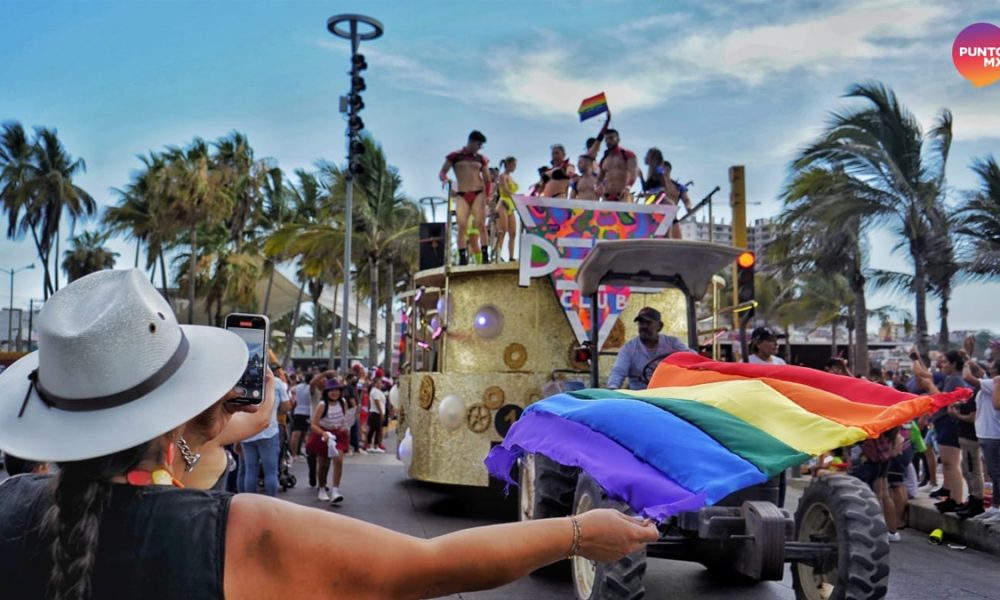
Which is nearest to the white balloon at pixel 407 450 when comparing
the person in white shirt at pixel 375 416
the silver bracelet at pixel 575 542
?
the person in white shirt at pixel 375 416

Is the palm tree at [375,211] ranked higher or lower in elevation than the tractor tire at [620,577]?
higher

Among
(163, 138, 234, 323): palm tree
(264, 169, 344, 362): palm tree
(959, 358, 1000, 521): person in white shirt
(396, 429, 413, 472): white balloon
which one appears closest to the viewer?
(959, 358, 1000, 521): person in white shirt

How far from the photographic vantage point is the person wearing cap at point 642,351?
6.64 m

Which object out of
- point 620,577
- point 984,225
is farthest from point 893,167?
point 620,577

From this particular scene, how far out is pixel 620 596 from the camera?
457cm

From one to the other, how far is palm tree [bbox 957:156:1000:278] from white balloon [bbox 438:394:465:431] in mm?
11518

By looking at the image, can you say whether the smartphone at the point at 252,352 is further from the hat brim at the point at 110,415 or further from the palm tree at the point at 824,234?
the palm tree at the point at 824,234

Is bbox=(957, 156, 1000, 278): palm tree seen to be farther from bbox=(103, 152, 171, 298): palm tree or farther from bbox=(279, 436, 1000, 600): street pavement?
bbox=(103, 152, 171, 298): palm tree

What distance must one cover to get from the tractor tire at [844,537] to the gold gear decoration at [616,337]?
4559mm

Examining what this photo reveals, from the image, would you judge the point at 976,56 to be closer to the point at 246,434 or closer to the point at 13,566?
the point at 246,434

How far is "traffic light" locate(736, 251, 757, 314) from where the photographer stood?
22.5 ft

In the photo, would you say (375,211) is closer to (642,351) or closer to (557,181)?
(557,181)

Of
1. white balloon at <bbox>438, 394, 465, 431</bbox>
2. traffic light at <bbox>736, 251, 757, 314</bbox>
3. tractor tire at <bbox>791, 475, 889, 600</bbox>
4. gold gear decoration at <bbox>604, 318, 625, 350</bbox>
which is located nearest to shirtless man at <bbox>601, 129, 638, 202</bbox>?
gold gear decoration at <bbox>604, 318, 625, 350</bbox>

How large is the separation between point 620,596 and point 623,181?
743 centimetres
